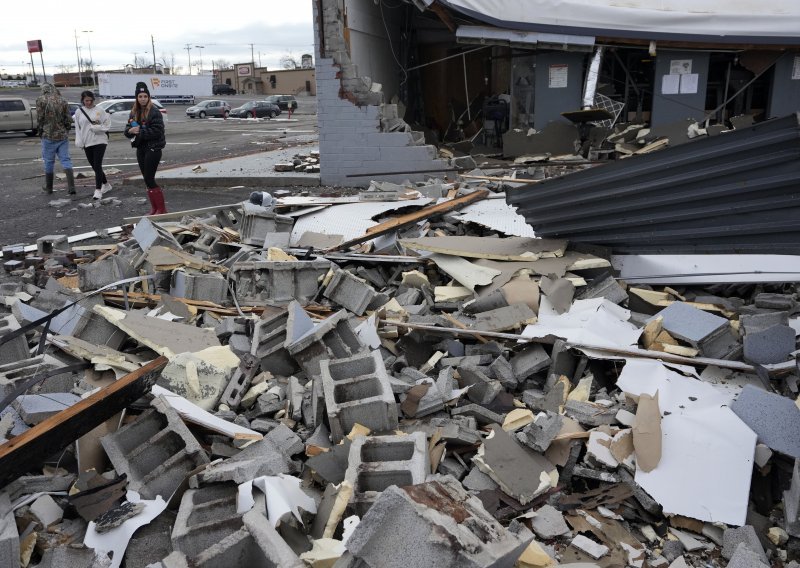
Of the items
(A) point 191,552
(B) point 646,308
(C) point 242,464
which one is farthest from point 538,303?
(A) point 191,552

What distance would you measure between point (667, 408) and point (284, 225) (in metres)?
4.39

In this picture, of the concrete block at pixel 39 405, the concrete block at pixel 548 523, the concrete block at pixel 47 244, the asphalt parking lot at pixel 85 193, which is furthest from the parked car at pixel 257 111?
the concrete block at pixel 548 523

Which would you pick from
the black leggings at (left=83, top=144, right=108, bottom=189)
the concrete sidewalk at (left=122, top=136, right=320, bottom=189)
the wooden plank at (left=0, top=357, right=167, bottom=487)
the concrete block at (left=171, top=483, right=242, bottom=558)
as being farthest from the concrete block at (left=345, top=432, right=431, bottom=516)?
the black leggings at (left=83, top=144, right=108, bottom=189)

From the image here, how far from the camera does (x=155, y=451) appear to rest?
3070mm

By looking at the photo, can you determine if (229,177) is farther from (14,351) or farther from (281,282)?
(14,351)

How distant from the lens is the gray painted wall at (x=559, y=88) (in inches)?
500

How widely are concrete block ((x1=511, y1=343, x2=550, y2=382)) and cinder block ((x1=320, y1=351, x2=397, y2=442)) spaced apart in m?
0.95

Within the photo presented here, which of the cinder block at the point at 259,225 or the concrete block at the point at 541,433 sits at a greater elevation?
the cinder block at the point at 259,225

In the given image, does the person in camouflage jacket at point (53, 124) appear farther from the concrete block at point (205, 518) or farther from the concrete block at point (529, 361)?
the concrete block at point (205, 518)

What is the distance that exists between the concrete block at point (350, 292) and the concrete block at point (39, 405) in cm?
213

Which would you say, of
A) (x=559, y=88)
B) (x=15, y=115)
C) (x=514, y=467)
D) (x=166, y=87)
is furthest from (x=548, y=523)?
(x=166, y=87)

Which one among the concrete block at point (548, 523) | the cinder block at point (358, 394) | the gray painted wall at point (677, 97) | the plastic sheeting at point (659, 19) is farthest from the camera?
the gray painted wall at point (677, 97)

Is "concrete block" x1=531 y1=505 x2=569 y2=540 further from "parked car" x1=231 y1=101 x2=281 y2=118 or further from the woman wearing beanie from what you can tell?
"parked car" x1=231 y1=101 x2=281 y2=118

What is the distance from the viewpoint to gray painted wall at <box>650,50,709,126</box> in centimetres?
1291
